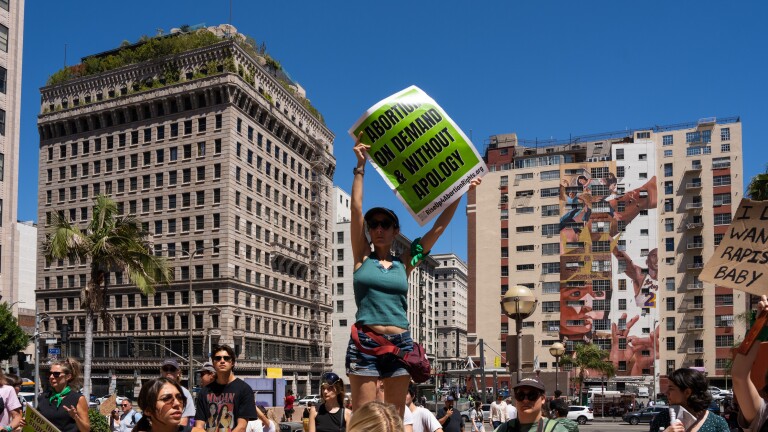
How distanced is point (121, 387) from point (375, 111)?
8679cm

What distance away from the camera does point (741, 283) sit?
5.82m

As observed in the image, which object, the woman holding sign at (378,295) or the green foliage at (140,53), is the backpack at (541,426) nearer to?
the woman holding sign at (378,295)

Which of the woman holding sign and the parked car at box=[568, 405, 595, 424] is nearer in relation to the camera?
the woman holding sign

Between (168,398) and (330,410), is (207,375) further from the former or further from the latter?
(168,398)

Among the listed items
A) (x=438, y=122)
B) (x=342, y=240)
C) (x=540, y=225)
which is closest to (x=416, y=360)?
(x=438, y=122)

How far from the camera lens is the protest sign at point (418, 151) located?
684 centimetres

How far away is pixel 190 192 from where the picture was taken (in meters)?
88.2

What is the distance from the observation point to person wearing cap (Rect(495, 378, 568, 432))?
579 cm

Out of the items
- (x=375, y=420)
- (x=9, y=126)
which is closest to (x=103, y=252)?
(x=375, y=420)

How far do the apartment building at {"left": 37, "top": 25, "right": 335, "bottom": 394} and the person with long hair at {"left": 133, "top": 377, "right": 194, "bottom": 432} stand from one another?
78861 mm

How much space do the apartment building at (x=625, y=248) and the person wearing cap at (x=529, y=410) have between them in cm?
9816

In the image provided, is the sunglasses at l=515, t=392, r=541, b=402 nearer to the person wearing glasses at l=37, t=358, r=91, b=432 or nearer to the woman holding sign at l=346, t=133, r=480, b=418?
the woman holding sign at l=346, t=133, r=480, b=418

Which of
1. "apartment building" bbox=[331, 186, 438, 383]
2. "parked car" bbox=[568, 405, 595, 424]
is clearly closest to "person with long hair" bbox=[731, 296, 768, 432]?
"parked car" bbox=[568, 405, 595, 424]

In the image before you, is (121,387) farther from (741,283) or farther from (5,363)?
(741,283)
